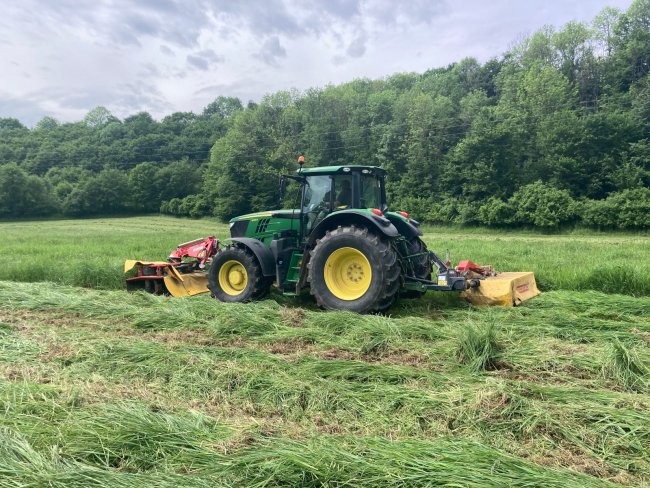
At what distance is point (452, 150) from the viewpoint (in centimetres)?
4019

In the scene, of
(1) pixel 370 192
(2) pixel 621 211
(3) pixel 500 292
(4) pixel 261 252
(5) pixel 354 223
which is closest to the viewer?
(3) pixel 500 292

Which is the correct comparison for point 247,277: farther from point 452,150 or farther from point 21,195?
point 21,195

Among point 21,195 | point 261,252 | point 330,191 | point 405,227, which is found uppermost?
point 21,195

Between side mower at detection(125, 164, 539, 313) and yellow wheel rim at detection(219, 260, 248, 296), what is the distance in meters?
0.02

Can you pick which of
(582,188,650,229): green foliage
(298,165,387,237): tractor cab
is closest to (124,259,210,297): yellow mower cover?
(298,165,387,237): tractor cab

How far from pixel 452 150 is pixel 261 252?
35.7 metres

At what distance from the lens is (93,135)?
75000mm

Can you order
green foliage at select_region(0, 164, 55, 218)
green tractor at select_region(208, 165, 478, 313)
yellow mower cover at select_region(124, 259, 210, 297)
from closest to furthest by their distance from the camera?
green tractor at select_region(208, 165, 478, 313) < yellow mower cover at select_region(124, 259, 210, 297) < green foliage at select_region(0, 164, 55, 218)

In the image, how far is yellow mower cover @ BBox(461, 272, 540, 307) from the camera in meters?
6.62

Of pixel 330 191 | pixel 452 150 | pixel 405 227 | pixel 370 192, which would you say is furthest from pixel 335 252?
pixel 452 150

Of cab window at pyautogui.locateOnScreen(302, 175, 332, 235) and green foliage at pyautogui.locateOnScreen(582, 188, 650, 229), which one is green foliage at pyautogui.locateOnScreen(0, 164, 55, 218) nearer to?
green foliage at pyautogui.locateOnScreen(582, 188, 650, 229)

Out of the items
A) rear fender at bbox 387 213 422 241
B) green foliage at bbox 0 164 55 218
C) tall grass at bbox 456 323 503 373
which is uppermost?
green foliage at bbox 0 164 55 218

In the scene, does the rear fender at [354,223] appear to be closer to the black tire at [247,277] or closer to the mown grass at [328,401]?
the black tire at [247,277]

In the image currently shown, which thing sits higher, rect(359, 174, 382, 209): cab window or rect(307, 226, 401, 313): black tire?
rect(359, 174, 382, 209): cab window
